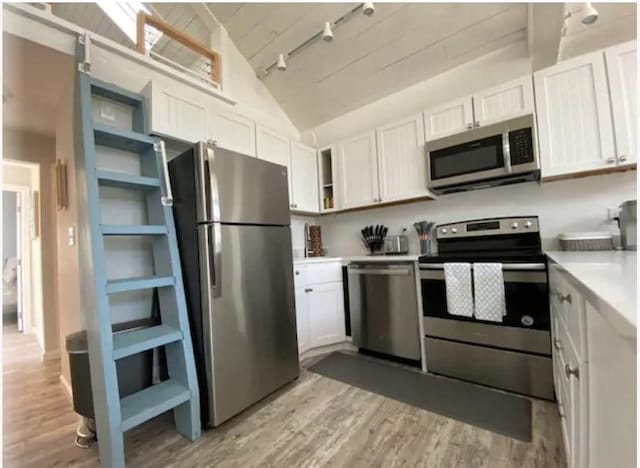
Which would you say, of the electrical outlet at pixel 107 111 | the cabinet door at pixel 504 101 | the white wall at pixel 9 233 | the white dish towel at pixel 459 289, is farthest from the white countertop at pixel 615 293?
the white wall at pixel 9 233

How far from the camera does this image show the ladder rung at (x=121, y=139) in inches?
68.3

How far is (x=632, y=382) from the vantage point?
59cm

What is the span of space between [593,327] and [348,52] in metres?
2.89

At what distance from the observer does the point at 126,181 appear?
1.71 meters

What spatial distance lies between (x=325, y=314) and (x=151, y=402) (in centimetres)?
154

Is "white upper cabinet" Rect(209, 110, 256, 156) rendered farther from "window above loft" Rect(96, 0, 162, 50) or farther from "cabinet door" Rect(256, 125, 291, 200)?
"window above loft" Rect(96, 0, 162, 50)

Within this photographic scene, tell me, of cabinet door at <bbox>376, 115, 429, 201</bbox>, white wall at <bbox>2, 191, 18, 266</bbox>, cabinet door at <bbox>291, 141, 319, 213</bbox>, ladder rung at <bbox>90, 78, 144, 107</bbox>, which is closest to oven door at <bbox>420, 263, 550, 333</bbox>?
cabinet door at <bbox>376, 115, 429, 201</bbox>

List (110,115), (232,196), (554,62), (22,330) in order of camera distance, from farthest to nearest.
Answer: (22,330)
(554,62)
(110,115)
(232,196)

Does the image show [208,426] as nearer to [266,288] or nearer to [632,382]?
[266,288]

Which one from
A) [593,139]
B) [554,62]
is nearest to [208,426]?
[593,139]

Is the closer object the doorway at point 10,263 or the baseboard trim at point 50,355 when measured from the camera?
the baseboard trim at point 50,355

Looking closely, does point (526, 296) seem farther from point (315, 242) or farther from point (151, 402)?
point (151, 402)

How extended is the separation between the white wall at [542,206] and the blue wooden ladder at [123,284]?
217 centimetres

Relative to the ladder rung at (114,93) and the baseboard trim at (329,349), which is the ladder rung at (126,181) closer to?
the ladder rung at (114,93)
